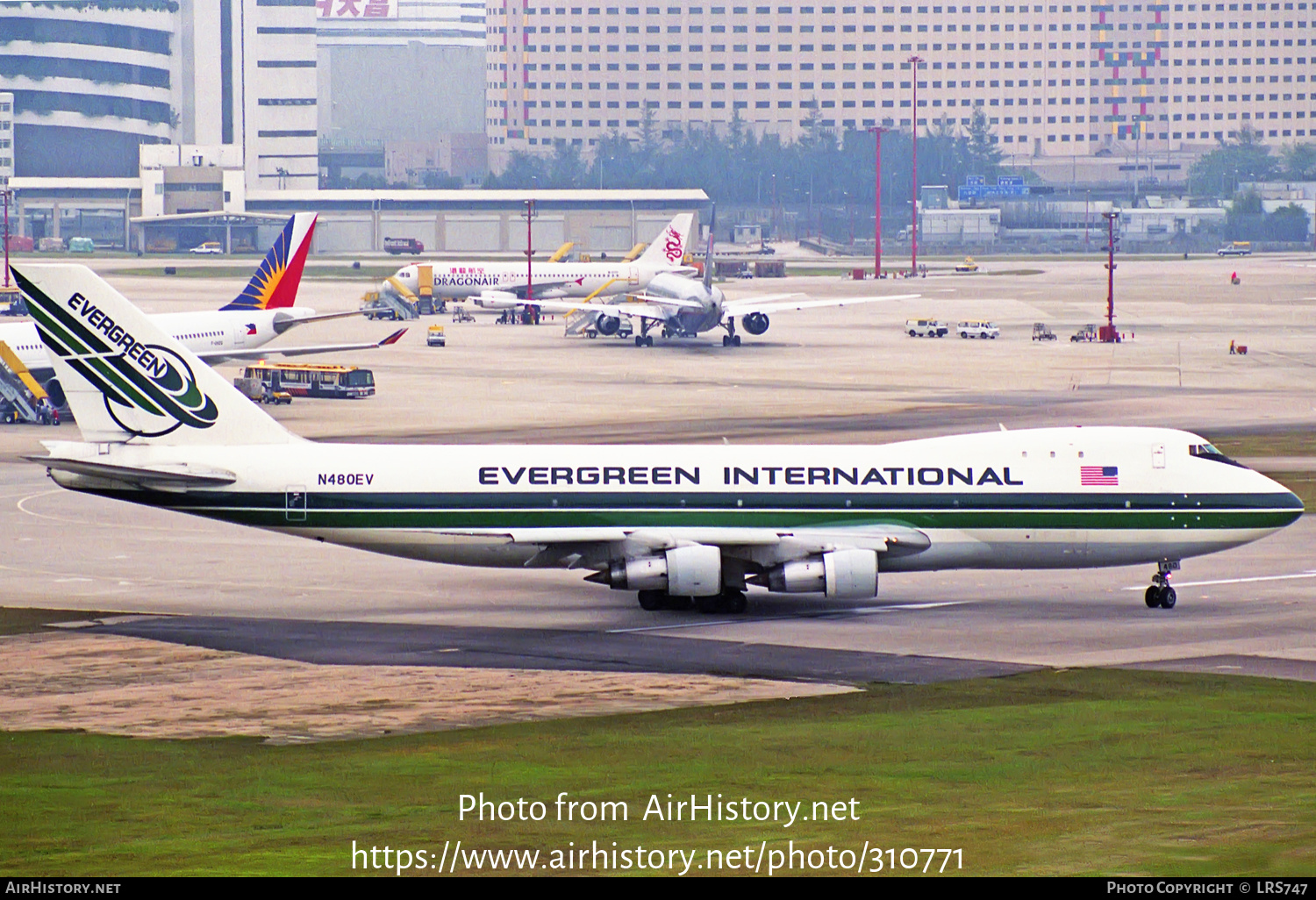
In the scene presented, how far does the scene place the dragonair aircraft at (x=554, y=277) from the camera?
169 metres

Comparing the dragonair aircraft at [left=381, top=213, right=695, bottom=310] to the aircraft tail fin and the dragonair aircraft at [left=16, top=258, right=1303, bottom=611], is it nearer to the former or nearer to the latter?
the aircraft tail fin

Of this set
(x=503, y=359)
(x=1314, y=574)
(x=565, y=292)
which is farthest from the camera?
(x=565, y=292)

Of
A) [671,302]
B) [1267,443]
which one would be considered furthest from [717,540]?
[671,302]

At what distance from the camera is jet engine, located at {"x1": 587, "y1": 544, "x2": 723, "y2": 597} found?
45344 mm

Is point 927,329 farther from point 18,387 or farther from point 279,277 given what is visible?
point 18,387

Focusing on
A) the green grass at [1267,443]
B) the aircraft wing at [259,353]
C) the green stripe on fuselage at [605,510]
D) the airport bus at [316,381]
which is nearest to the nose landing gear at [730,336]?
the airport bus at [316,381]

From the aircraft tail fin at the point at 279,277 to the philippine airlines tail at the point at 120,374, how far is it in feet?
190

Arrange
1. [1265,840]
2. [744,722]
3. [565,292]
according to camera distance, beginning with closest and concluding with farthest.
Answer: [1265,840]
[744,722]
[565,292]

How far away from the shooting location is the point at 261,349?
330 ft

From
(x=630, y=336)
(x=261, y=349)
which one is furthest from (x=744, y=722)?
(x=630, y=336)

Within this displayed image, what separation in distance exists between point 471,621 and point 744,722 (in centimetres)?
1411

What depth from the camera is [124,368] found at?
46.8 m

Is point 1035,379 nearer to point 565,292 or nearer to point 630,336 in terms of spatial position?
point 630,336

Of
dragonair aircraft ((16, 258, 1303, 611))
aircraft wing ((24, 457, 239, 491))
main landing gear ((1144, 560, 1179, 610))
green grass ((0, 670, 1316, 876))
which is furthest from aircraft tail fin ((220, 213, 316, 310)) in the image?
green grass ((0, 670, 1316, 876))
